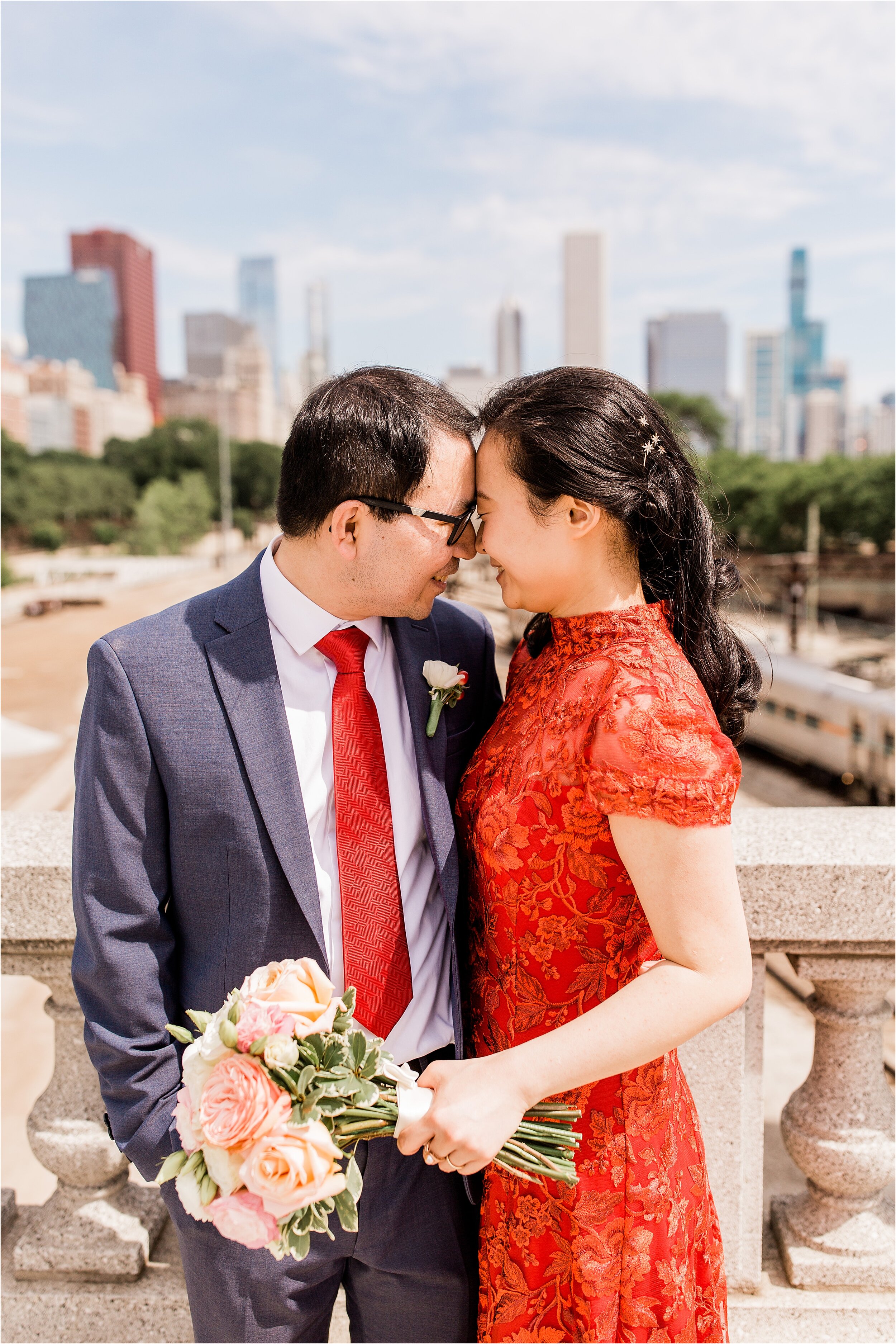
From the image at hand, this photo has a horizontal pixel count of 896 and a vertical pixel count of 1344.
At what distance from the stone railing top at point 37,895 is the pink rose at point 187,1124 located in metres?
0.89

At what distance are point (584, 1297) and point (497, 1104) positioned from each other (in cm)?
61

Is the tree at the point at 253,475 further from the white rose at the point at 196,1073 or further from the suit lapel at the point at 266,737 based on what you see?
the white rose at the point at 196,1073

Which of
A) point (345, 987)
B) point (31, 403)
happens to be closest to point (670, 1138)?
point (345, 987)

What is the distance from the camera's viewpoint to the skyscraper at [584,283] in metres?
94.6

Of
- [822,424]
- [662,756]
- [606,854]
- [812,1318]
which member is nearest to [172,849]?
[606,854]

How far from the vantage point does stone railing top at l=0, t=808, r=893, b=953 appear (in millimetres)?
2150

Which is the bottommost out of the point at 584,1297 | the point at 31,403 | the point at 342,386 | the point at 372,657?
the point at 584,1297

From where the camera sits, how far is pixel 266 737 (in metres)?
1.76

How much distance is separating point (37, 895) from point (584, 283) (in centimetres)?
10595

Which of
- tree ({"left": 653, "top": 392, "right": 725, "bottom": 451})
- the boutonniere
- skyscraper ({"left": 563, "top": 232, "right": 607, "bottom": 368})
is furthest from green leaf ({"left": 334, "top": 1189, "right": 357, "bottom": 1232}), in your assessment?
skyscraper ({"left": 563, "top": 232, "right": 607, "bottom": 368})

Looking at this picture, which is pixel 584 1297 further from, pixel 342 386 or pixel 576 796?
pixel 342 386

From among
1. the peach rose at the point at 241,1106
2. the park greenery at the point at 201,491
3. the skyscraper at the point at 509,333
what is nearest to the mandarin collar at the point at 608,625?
the peach rose at the point at 241,1106

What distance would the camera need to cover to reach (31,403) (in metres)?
127

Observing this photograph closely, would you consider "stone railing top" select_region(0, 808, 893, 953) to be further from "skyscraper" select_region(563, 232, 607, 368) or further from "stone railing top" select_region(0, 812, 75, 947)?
"skyscraper" select_region(563, 232, 607, 368)
